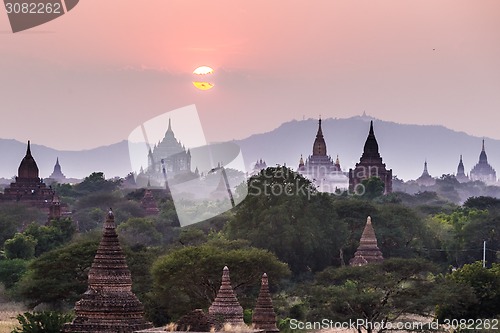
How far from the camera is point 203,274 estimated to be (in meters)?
65.4

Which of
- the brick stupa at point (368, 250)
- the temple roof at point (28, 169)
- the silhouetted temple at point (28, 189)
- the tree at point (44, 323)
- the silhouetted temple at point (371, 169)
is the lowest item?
the tree at point (44, 323)

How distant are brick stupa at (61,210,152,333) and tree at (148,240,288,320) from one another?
22.0 m

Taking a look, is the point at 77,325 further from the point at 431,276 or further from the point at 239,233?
the point at 239,233

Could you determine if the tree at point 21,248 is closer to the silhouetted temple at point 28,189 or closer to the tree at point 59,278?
the tree at point 59,278

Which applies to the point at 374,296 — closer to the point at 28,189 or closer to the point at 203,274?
the point at 203,274

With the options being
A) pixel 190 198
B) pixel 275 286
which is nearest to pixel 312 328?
pixel 275 286

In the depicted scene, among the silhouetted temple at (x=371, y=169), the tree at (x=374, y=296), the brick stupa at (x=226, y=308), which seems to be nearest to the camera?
the brick stupa at (x=226, y=308)

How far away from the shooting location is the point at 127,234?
113 meters

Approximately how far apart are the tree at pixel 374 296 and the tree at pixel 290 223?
20.7 m

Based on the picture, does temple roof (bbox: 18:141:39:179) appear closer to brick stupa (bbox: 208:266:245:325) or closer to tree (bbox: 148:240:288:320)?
tree (bbox: 148:240:288:320)

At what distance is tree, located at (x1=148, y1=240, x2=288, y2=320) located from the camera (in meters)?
64.0

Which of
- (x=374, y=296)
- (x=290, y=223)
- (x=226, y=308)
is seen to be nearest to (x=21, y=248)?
(x=290, y=223)

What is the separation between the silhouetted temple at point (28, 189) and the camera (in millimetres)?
135875

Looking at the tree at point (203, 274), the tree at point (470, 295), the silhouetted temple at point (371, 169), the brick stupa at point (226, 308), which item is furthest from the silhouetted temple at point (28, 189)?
the brick stupa at point (226, 308)
